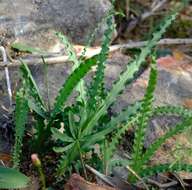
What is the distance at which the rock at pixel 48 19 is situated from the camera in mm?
2078

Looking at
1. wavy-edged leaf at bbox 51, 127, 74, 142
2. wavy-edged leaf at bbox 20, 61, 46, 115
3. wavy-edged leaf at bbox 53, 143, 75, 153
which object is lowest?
wavy-edged leaf at bbox 53, 143, 75, 153

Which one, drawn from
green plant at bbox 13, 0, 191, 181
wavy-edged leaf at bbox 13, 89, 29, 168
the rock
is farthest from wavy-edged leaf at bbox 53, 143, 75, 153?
the rock

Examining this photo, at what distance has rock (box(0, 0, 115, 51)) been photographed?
2078 mm

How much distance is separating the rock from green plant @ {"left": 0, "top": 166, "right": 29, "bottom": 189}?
806 mm

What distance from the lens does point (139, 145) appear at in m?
1.42

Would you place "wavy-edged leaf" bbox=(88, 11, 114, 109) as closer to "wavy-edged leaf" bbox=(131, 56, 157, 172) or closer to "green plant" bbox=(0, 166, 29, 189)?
"wavy-edged leaf" bbox=(131, 56, 157, 172)

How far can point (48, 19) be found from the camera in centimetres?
217

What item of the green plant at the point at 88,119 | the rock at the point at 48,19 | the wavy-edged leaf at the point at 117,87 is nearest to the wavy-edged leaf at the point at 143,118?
the green plant at the point at 88,119

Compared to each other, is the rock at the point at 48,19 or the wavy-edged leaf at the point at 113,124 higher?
the rock at the point at 48,19

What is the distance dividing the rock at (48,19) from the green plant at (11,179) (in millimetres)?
806

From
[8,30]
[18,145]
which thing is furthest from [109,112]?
[8,30]

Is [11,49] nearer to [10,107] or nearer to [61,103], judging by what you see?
[10,107]

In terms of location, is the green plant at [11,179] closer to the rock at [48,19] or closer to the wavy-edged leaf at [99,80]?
the wavy-edged leaf at [99,80]

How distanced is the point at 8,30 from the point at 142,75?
0.55 meters
